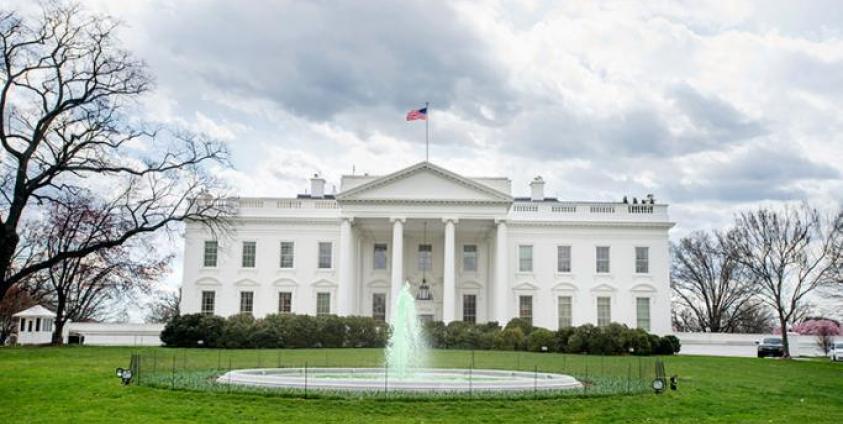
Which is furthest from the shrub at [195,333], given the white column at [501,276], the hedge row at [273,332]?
the white column at [501,276]

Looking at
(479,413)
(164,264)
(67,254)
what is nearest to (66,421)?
(479,413)

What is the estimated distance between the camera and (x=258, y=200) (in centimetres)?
5034

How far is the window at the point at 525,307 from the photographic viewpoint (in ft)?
161

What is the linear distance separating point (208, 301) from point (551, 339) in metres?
21.7

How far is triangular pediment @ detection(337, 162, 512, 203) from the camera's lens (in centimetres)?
4559

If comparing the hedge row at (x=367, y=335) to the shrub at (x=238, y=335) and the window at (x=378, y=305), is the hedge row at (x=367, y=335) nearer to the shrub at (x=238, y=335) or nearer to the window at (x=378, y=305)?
the shrub at (x=238, y=335)

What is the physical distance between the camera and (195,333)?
38406 mm

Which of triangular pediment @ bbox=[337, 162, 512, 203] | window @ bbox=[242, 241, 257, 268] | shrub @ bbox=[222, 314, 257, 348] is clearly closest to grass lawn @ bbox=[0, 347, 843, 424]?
shrub @ bbox=[222, 314, 257, 348]

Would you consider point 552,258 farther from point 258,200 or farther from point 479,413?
point 479,413

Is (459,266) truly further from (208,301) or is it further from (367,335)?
(208,301)

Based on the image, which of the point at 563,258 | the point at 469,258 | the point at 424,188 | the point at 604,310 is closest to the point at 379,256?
the point at 469,258

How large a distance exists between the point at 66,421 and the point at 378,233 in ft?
114

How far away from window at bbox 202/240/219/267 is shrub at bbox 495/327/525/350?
19.3 m

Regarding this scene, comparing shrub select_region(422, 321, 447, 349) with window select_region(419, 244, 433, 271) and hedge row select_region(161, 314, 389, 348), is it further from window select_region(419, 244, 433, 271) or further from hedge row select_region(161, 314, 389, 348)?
window select_region(419, 244, 433, 271)
